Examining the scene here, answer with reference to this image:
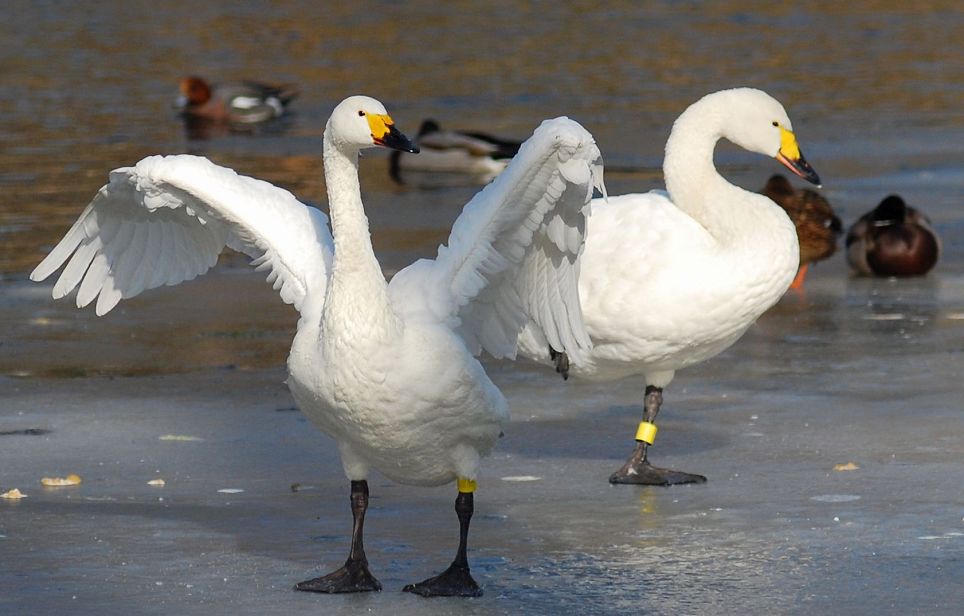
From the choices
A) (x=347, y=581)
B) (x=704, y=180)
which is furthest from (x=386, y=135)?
(x=704, y=180)

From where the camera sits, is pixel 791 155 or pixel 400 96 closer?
pixel 791 155

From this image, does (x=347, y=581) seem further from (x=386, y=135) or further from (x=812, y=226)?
(x=812, y=226)

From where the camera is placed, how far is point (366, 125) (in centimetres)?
600

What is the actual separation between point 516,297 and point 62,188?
11.2 m

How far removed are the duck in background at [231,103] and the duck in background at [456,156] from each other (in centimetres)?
470

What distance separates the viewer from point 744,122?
27.2ft

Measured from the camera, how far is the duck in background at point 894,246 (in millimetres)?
11953

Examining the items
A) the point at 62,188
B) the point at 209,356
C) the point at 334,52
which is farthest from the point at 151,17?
the point at 209,356

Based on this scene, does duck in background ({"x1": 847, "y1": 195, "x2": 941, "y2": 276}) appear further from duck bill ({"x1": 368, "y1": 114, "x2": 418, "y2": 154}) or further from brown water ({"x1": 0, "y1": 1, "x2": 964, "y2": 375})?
duck bill ({"x1": 368, "y1": 114, "x2": 418, "y2": 154})

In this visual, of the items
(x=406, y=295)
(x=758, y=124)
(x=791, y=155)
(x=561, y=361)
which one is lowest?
(x=561, y=361)

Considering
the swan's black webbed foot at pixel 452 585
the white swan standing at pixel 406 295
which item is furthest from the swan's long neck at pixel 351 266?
the swan's black webbed foot at pixel 452 585

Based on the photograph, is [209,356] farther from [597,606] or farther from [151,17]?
[151,17]

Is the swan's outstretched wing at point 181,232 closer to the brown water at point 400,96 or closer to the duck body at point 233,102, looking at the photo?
the brown water at point 400,96

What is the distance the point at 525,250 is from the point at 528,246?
0.20 feet
